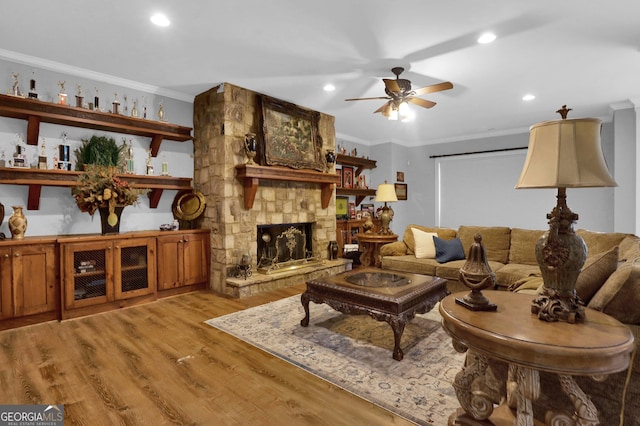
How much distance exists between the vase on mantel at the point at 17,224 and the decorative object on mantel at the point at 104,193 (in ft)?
1.57

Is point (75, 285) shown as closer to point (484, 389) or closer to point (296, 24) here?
point (296, 24)

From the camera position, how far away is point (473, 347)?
1.28 m

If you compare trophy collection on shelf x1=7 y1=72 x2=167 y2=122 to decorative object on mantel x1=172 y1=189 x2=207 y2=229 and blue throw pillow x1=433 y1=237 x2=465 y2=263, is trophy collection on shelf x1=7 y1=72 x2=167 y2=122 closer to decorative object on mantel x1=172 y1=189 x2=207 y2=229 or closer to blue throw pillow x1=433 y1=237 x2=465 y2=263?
decorative object on mantel x1=172 y1=189 x2=207 y2=229

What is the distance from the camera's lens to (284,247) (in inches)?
202

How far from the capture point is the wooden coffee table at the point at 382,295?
2.46m

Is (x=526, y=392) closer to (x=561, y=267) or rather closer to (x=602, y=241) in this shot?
(x=561, y=267)

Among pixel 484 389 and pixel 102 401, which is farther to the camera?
pixel 102 401

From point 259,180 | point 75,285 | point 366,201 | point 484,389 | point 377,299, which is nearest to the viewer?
point 484,389

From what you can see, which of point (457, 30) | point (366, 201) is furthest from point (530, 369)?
point (366, 201)

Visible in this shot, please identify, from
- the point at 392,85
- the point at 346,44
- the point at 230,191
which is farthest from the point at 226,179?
the point at 392,85

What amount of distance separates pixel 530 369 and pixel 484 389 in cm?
43

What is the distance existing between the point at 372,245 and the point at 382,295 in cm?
324

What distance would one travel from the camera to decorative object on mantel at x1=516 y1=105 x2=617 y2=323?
1293 millimetres

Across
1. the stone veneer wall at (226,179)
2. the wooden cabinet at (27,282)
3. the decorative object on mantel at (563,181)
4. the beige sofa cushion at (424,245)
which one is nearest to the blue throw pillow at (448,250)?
the beige sofa cushion at (424,245)
